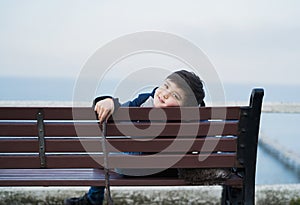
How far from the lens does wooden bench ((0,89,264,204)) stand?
1997 millimetres

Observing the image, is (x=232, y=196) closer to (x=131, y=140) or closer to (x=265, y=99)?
(x=131, y=140)

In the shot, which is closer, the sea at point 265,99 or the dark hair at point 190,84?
the dark hair at point 190,84

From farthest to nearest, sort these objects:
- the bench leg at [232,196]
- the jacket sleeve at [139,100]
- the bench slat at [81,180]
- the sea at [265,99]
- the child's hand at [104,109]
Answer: the sea at [265,99], the jacket sleeve at [139,100], the bench leg at [232,196], the bench slat at [81,180], the child's hand at [104,109]

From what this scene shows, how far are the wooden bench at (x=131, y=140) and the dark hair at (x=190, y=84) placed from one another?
10.3 inches

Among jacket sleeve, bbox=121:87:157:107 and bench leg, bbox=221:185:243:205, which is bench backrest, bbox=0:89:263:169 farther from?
jacket sleeve, bbox=121:87:157:107

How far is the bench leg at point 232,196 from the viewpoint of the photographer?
7.52ft

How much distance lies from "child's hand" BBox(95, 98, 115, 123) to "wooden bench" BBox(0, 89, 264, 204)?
0.03 metres

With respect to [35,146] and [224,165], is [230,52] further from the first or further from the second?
[35,146]

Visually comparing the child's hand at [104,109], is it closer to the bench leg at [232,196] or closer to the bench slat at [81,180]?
the bench slat at [81,180]

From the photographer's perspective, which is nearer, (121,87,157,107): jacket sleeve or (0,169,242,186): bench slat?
(0,169,242,186): bench slat

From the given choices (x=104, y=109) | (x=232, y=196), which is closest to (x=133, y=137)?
(x=104, y=109)

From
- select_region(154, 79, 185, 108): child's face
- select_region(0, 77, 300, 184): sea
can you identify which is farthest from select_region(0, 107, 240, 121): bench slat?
select_region(0, 77, 300, 184): sea

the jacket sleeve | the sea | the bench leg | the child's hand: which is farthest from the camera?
the sea

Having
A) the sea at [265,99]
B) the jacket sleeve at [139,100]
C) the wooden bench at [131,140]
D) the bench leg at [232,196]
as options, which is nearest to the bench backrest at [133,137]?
the wooden bench at [131,140]
